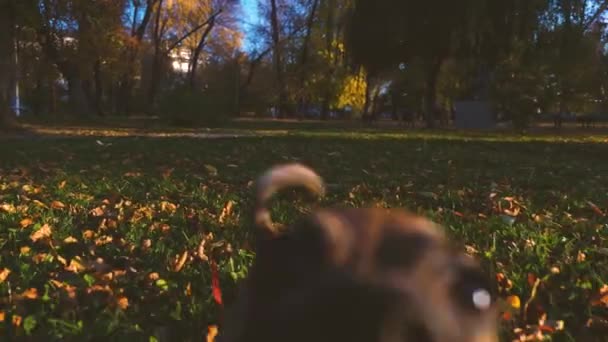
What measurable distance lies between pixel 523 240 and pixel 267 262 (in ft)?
9.23

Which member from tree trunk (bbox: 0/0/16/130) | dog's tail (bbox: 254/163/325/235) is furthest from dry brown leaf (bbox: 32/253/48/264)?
tree trunk (bbox: 0/0/16/130)

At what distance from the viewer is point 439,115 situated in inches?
1497

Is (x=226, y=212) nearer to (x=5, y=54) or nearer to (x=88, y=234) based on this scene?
(x=88, y=234)

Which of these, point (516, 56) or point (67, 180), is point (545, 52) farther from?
point (67, 180)

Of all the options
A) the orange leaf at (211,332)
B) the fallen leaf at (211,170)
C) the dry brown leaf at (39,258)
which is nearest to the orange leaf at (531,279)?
the orange leaf at (211,332)

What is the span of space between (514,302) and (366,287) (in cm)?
166

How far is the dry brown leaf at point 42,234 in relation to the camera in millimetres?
3711

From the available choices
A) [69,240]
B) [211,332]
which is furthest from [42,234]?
[211,332]

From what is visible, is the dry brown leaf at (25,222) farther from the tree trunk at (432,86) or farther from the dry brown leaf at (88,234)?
the tree trunk at (432,86)

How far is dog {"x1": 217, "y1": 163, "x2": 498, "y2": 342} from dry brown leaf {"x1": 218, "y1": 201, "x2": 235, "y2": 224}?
313 cm

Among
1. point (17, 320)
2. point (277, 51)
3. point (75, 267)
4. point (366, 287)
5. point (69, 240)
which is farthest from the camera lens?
point (277, 51)

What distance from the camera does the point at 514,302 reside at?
2514 millimetres

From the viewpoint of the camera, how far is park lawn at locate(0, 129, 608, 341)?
8.44ft

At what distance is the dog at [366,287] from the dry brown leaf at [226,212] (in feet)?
10.3
